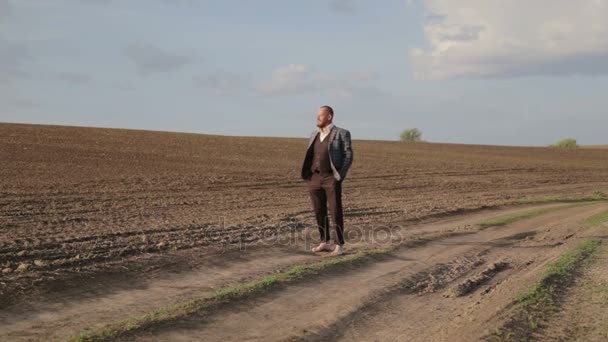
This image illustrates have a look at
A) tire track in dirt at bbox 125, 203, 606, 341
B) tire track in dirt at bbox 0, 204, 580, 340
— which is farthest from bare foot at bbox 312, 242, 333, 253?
tire track in dirt at bbox 125, 203, 606, 341

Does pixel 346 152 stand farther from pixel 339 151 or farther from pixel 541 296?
pixel 541 296

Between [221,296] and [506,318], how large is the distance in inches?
109

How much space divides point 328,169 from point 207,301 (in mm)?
3337

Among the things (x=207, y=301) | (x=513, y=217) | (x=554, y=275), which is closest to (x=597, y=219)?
(x=513, y=217)

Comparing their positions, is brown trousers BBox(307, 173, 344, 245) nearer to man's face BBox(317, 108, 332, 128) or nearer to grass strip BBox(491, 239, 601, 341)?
man's face BBox(317, 108, 332, 128)

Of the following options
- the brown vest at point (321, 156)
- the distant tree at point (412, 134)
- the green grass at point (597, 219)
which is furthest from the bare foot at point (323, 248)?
the distant tree at point (412, 134)

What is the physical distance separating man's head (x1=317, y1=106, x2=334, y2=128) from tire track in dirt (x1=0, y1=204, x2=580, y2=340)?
6.31 feet

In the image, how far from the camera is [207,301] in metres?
6.18

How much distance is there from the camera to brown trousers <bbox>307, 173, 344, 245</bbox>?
899 cm

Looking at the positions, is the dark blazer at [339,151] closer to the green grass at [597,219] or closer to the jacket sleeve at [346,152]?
the jacket sleeve at [346,152]

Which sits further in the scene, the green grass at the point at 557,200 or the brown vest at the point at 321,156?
the green grass at the point at 557,200

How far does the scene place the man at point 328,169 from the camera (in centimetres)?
880

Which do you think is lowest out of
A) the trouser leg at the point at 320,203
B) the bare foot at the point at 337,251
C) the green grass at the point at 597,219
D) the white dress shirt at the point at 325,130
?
the green grass at the point at 597,219

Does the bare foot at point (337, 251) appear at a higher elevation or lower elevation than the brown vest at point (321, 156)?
lower
